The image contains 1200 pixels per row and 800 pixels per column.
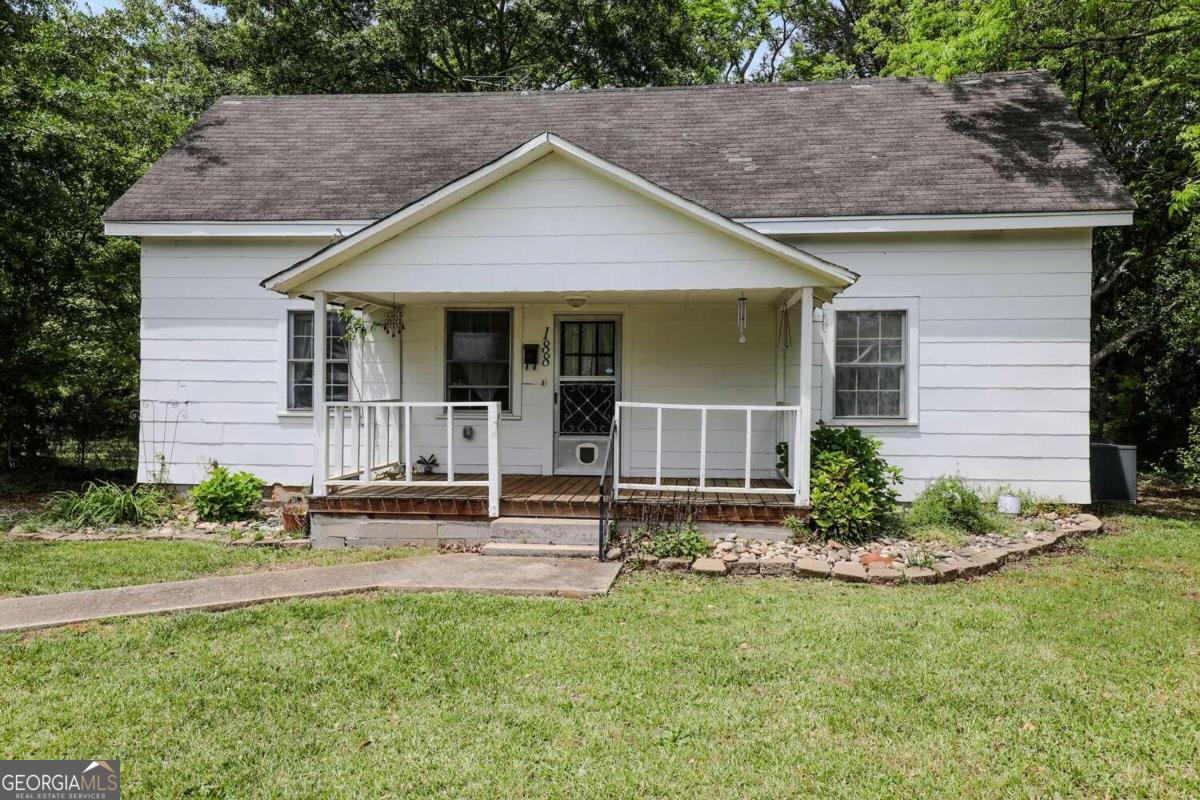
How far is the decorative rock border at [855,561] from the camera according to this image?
5750 mm

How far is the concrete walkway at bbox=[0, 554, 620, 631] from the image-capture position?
486 centimetres

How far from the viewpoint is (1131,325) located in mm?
11984

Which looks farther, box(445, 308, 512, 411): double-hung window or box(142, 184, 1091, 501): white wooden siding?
box(445, 308, 512, 411): double-hung window

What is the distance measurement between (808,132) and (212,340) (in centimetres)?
830

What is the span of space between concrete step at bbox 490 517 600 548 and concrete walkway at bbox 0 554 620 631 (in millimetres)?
400

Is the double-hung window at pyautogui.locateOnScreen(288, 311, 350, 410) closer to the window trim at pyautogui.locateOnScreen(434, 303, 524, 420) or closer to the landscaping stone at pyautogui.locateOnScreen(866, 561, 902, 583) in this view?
the window trim at pyautogui.locateOnScreen(434, 303, 524, 420)

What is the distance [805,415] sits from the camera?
6.54 meters

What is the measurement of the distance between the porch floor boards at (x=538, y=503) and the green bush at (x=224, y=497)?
134 cm

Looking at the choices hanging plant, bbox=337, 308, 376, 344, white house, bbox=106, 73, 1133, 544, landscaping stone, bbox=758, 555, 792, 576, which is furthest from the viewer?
white house, bbox=106, 73, 1133, 544

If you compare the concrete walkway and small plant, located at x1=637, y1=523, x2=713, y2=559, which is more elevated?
small plant, located at x1=637, y1=523, x2=713, y2=559

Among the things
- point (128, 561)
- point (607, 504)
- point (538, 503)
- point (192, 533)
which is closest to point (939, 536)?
point (607, 504)

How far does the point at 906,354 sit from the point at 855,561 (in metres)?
3.20

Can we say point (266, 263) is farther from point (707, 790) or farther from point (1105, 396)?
point (1105, 396)

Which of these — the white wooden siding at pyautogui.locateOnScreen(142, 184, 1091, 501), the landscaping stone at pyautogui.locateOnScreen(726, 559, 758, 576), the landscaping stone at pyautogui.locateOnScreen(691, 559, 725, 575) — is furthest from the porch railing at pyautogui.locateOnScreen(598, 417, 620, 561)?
the white wooden siding at pyautogui.locateOnScreen(142, 184, 1091, 501)
